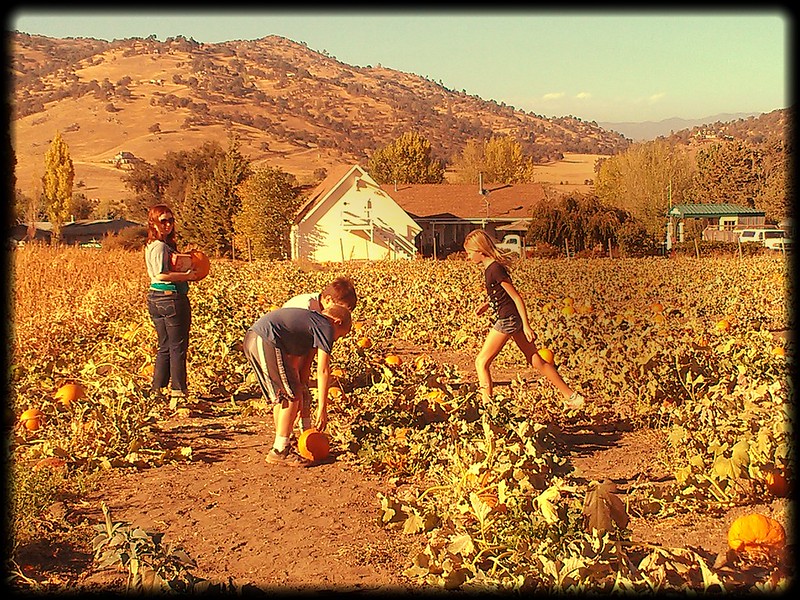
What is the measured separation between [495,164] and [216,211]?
30.6m

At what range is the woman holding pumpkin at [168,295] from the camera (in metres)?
7.20

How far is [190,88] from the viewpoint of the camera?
152375 millimetres

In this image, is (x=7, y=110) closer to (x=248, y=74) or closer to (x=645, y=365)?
(x=645, y=365)

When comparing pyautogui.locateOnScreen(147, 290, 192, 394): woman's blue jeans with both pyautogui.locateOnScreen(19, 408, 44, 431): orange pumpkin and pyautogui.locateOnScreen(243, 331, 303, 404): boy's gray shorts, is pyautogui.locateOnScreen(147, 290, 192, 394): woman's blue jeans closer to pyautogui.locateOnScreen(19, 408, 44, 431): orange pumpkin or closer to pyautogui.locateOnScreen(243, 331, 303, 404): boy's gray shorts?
pyautogui.locateOnScreen(19, 408, 44, 431): orange pumpkin

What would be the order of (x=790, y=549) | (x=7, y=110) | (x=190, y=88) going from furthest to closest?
(x=190, y=88), (x=7, y=110), (x=790, y=549)

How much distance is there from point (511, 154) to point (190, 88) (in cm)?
9847

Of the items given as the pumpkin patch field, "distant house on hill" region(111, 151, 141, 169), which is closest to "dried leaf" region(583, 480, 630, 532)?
the pumpkin patch field

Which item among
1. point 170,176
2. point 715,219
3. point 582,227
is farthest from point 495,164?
point 582,227

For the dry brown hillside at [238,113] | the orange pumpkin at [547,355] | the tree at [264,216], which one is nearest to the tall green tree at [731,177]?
the dry brown hillside at [238,113]

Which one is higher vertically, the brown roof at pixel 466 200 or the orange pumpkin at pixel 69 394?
the brown roof at pixel 466 200

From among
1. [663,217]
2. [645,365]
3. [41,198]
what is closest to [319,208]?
[663,217]

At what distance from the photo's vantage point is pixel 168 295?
23.9 feet

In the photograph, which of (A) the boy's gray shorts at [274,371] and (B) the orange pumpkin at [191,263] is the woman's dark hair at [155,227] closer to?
(B) the orange pumpkin at [191,263]

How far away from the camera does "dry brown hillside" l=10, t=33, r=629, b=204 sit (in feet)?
360
